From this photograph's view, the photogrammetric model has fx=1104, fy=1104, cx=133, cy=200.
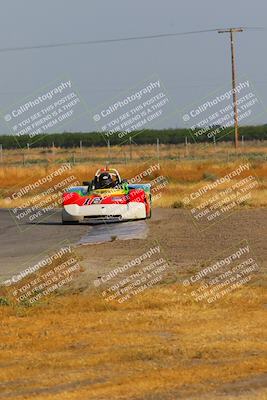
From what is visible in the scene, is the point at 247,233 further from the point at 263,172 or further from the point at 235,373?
the point at 263,172

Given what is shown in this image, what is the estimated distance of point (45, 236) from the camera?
26.0 m

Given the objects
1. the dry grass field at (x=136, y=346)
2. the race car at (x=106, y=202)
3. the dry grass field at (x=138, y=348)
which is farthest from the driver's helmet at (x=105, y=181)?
the dry grass field at (x=138, y=348)

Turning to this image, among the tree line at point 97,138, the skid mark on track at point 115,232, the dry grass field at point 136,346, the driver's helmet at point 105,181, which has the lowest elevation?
the tree line at point 97,138

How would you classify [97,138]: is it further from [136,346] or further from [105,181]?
[136,346]

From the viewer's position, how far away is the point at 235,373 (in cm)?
914

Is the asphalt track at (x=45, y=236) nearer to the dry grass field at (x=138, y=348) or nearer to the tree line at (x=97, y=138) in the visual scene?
the dry grass field at (x=138, y=348)

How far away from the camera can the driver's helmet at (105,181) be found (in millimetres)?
28844

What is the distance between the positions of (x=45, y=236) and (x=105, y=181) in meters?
3.47

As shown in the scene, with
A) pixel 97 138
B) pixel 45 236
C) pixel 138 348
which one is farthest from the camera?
pixel 97 138

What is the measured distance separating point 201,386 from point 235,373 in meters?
0.58

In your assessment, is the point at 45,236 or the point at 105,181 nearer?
the point at 45,236

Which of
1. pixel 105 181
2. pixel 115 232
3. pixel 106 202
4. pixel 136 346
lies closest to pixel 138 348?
pixel 136 346

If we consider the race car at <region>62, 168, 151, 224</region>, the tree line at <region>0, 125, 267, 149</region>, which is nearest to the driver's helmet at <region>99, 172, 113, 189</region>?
the race car at <region>62, 168, 151, 224</region>

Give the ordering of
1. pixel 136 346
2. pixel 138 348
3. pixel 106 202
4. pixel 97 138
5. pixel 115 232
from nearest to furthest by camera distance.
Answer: pixel 138 348, pixel 136 346, pixel 115 232, pixel 106 202, pixel 97 138
